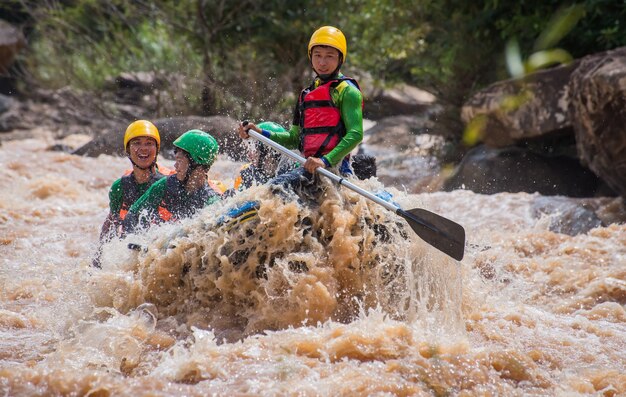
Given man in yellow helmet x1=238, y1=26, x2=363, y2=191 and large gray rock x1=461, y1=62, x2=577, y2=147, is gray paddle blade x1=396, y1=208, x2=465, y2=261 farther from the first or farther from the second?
large gray rock x1=461, y1=62, x2=577, y2=147

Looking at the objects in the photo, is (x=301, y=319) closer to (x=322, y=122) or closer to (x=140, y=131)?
(x=322, y=122)

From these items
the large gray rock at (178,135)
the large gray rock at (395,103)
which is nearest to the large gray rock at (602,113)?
the large gray rock at (178,135)

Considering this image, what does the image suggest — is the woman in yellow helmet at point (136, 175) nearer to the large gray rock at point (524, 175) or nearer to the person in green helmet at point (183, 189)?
the person in green helmet at point (183, 189)

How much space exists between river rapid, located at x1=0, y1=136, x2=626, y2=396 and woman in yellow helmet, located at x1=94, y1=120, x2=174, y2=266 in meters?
0.53

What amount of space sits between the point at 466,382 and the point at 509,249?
4.01m

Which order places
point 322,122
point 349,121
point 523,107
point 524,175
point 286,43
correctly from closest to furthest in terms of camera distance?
point 349,121 < point 322,122 < point 523,107 < point 524,175 < point 286,43

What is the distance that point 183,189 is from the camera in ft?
19.6

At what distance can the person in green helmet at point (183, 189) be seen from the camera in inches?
231

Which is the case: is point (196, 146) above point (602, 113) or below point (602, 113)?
below

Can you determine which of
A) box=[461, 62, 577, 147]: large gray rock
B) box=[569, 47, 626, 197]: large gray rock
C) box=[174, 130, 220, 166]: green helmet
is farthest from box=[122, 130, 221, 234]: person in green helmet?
box=[461, 62, 577, 147]: large gray rock

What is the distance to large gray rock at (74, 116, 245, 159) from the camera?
41.9ft

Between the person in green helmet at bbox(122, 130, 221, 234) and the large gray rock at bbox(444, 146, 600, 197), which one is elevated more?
the large gray rock at bbox(444, 146, 600, 197)

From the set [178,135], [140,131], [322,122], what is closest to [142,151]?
[140,131]

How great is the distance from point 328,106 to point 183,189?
1448mm
